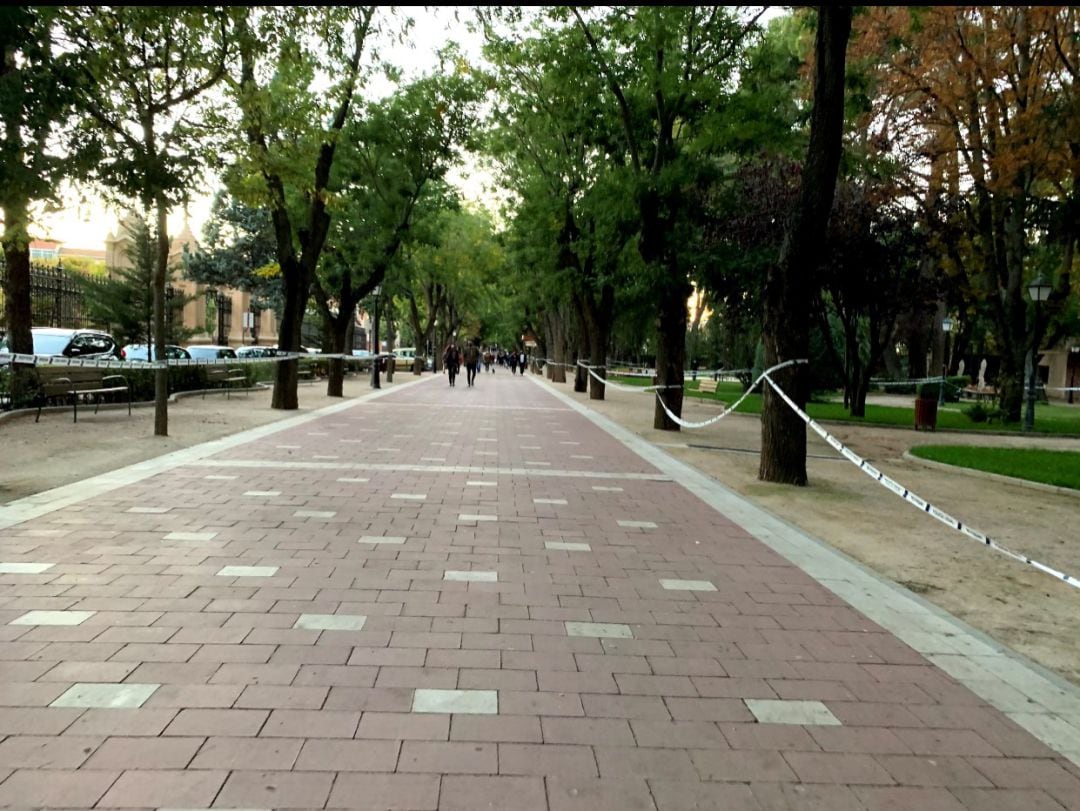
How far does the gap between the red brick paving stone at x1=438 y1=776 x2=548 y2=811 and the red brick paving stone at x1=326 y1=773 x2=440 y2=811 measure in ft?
0.16

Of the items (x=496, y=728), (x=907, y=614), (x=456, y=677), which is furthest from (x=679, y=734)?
(x=907, y=614)

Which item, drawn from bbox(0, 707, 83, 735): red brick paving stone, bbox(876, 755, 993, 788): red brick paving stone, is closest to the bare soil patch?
bbox(876, 755, 993, 788): red brick paving stone

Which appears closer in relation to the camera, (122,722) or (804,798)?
(804,798)

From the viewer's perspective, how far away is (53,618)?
13.6 ft

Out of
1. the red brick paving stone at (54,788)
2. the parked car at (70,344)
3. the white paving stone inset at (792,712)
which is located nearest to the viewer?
the red brick paving stone at (54,788)

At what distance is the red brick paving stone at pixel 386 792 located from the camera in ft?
8.52

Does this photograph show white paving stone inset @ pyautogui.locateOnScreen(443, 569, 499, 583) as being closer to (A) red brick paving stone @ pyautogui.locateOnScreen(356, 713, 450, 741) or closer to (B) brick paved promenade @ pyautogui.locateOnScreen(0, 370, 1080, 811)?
(B) brick paved promenade @ pyautogui.locateOnScreen(0, 370, 1080, 811)

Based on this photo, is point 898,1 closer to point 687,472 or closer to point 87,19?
point 687,472

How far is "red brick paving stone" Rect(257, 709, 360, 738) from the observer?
9.95 ft

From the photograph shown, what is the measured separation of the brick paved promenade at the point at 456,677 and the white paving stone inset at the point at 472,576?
7cm

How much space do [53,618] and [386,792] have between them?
2.56 m

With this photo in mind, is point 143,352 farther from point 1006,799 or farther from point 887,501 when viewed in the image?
point 1006,799

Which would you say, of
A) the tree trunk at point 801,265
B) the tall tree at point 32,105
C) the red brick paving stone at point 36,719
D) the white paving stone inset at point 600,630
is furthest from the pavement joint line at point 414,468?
the red brick paving stone at point 36,719

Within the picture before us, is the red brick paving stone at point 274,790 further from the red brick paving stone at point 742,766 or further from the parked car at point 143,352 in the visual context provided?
the parked car at point 143,352
